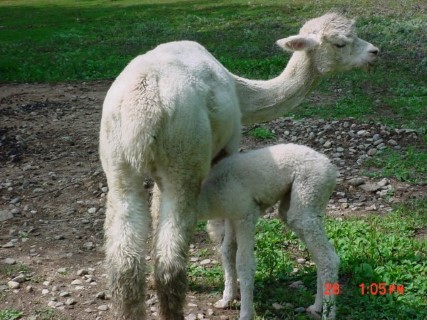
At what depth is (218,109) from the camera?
5.15 m

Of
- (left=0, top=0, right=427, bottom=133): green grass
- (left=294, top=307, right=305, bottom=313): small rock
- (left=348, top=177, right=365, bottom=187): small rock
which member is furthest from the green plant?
(left=294, top=307, right=305, bottom=313): small rock

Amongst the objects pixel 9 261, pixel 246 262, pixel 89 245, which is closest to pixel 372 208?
pixel 246 262

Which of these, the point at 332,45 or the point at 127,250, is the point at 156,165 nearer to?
the point at 127,250

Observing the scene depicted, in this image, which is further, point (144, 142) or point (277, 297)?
point (277, 297)

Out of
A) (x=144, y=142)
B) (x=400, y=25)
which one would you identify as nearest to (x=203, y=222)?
(x=144, y=142)

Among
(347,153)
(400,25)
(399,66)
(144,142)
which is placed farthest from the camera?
(400,25)

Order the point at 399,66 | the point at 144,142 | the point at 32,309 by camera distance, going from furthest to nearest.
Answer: the point at 399,66 → the point at 32,309 → the point at 144,142

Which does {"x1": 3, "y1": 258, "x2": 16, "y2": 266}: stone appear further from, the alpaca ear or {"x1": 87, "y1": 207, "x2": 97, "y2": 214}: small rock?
the alpaca ear

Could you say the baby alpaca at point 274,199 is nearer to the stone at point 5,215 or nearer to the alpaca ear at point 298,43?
the alpaca ear at point 298,43

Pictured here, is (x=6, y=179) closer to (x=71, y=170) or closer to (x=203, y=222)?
(x=71, y=170)

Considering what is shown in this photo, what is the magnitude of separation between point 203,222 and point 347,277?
1.91 meters

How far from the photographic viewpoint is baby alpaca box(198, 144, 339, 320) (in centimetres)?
518

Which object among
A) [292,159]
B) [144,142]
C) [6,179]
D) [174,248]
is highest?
[144,142]
